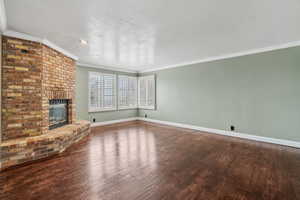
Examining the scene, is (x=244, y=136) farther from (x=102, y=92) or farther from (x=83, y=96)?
(x=83, y=96)

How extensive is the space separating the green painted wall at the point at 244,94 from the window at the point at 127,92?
2.19 meters

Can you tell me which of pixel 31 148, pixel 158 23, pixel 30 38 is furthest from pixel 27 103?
pixel 158 23

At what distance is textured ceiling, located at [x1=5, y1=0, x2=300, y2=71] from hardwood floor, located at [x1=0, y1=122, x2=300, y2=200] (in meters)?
2.55

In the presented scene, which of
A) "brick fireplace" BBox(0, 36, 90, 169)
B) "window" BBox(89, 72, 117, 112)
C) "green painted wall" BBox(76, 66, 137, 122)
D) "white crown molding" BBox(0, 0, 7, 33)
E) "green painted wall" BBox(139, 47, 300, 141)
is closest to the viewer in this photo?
"white crown molding" BBox(0, 0, 7, 33)

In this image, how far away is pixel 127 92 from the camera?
6.68 m

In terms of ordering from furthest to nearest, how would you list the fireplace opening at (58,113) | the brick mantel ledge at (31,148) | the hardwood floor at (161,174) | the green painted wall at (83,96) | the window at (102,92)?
the window at (102,92) → the green painted wall at (83,96) → the fireplace opening at (58,113) → the brick mantel ledge at (31,148) → the hardwood floor at (161,174)

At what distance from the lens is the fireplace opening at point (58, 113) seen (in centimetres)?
347

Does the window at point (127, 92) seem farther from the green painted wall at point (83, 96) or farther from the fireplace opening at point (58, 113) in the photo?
the fireplace opening at point (58, 113)

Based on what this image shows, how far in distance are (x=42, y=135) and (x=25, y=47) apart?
6.24 ft

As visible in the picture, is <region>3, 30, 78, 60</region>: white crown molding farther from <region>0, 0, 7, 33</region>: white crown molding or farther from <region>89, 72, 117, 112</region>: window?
<region>89, 72, 117, 112</region>: window

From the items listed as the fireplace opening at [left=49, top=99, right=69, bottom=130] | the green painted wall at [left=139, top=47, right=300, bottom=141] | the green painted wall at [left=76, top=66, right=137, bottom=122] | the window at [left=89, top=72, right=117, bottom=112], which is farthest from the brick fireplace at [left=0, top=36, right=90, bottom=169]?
the green painted wall at [left=139, top=47, right=300, bottom=141]

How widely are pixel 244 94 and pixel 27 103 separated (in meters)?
5.51

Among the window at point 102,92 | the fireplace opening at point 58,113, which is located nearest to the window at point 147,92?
the window at point 102,92

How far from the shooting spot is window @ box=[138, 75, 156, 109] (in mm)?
6450
